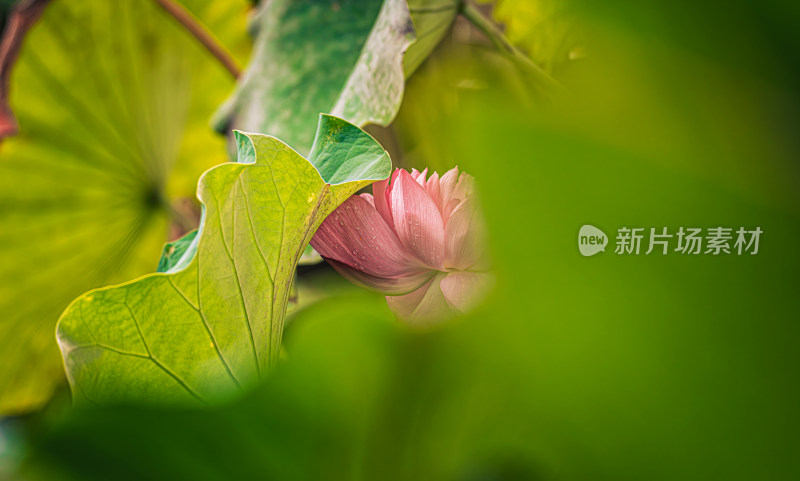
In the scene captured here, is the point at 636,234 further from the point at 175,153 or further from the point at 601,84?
the point at 175,153

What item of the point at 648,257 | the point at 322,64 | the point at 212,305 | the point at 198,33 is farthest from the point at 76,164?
the point at 648,257

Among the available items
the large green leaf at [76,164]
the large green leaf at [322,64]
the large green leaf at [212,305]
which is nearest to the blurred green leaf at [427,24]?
the large green leaf at [322,64]

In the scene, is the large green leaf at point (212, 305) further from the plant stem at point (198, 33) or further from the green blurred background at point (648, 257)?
the plant stem at point (198, 33)

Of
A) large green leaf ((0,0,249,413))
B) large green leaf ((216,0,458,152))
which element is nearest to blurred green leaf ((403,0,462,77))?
large green leaf ((216,0,458,152))

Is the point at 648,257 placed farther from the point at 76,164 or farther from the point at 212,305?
the point at 76,164

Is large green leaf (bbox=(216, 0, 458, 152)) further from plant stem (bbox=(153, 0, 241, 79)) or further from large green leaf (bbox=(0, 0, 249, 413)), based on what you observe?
large green leaf (bbox=(0, 0, 249, 413))

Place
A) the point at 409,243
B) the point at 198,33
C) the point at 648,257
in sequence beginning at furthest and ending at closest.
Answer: the point at 198,33, the point at 409,243, the point at 648,257
